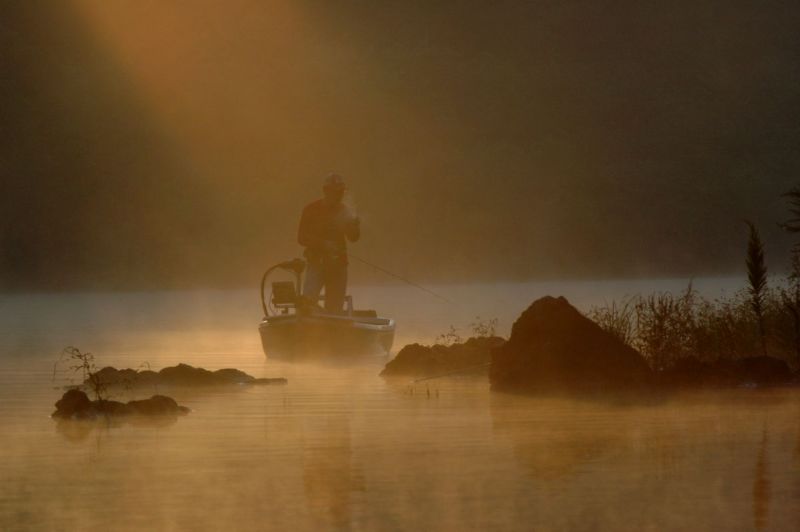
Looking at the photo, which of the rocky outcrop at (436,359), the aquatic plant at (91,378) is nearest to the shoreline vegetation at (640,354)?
the rocky outcrop at (436,359)

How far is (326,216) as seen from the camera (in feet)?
102

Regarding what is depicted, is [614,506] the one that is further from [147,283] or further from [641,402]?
[147,283]

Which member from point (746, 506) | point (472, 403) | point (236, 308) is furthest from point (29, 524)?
point (236, 308)

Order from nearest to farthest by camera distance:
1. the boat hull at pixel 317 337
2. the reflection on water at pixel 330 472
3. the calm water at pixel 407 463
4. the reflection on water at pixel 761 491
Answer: the reflection on water at pixel 761 491
the calm water at pixel 407 463
the reflection on water at pixel 330 472
the boat hull at pixel 317 337

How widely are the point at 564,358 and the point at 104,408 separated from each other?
21.2 feet

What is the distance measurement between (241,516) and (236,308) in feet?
203

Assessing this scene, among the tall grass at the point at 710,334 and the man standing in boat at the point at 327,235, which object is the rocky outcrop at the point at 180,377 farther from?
the man standing in boat at the point at 327,235

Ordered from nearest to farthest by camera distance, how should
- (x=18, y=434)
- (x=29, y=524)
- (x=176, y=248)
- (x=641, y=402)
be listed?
(x=29, y=524), (x=18, y=434), (x=641, y=402), (x=176, y=248)

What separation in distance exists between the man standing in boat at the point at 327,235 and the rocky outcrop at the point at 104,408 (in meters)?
11.8

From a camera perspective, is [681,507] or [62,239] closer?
[681,507]

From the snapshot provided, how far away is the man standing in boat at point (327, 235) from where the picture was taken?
30984 millimetres

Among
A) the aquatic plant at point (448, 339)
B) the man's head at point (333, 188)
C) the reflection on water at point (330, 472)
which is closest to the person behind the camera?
the reflection on water at point (330, 472)

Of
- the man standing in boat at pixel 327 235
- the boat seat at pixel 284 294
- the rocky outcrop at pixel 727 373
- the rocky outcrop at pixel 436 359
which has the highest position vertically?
the man standing in boat at pixel 327 235

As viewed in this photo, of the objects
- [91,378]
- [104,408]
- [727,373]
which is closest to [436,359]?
[727,373]
